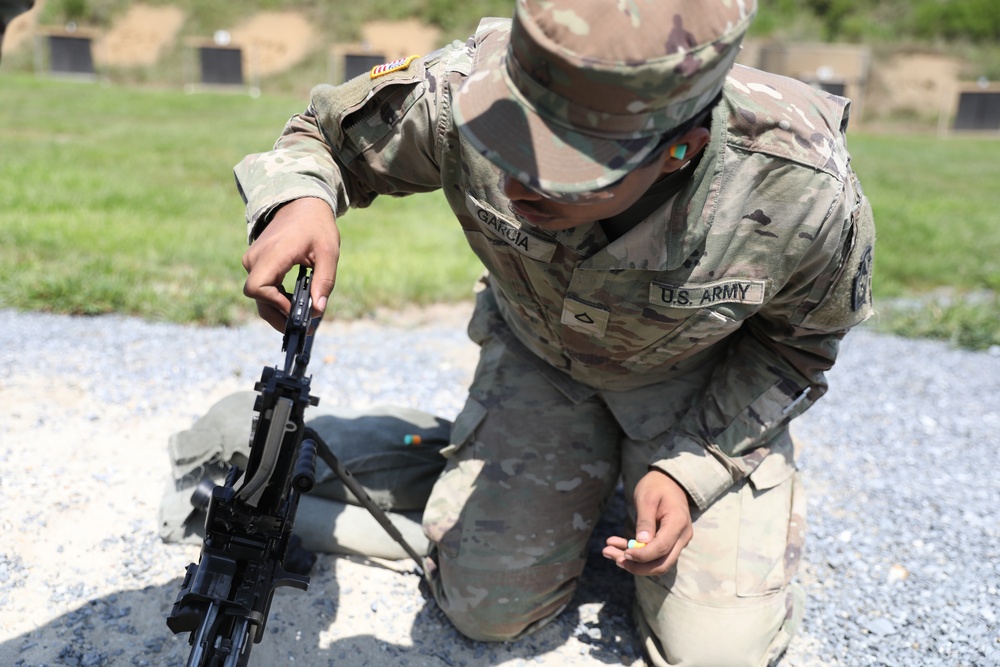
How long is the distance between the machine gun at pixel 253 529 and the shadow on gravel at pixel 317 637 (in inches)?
16.2

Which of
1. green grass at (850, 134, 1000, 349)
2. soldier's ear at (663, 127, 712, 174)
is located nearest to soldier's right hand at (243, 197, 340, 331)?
soldier's ear at (663, 127, 712, 174)

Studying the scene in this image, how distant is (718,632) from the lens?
1984 millimetres

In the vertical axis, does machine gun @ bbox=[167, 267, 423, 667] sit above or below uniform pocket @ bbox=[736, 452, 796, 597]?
above

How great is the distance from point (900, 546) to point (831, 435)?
2.27 ft

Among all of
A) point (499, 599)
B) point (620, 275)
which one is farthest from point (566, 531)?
point (620, 275)

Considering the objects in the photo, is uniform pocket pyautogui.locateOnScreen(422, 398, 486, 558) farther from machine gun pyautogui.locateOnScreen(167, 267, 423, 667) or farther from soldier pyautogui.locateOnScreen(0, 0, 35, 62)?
soldier pyautogui.locateOnScreen(0, 0, 35, 62)

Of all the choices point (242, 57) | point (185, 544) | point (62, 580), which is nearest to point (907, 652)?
point (185, 544)

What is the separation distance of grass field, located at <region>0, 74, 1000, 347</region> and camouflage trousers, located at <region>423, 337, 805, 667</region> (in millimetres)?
1747

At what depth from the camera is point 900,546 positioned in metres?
2.45

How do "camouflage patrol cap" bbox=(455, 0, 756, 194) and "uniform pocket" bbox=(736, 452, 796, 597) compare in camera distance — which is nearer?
"camouflage patrol cap" bbox=(455, 0, 756, 194)

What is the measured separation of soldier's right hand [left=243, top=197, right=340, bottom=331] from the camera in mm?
1520

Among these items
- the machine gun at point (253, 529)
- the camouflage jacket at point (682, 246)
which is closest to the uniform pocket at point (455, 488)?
the camouflage jacket at point (682, 246)

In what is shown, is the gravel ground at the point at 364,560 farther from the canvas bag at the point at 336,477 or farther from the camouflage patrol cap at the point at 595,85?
the camouflage patrol cap at the point at 595,85

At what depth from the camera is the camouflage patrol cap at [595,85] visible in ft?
4.34
